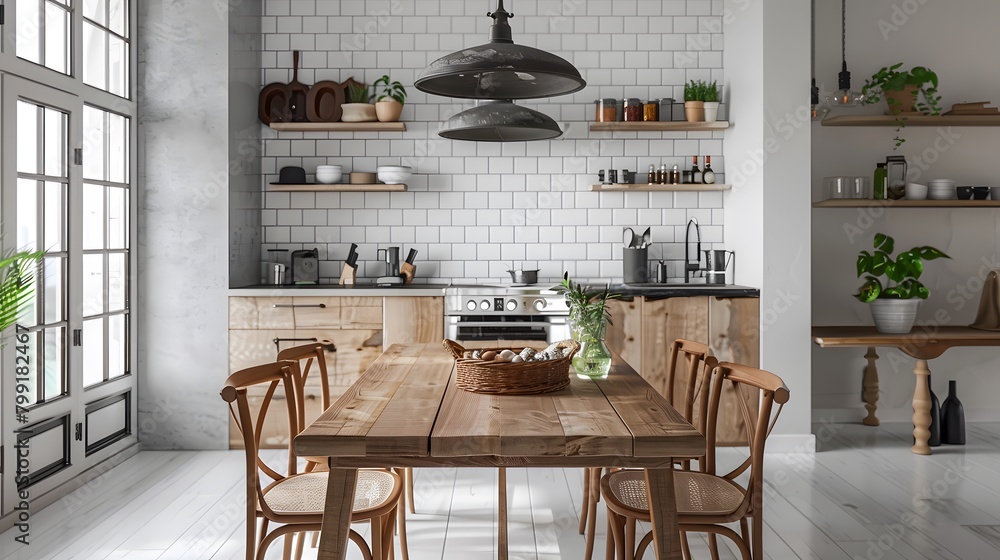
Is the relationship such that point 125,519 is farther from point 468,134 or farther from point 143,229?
point 468,134

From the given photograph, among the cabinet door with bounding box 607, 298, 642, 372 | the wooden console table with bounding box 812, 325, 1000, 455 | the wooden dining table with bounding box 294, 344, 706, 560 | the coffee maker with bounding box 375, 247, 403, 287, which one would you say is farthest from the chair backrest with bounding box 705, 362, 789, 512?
the coffee maker with bounding box 375, 247, 403, 287

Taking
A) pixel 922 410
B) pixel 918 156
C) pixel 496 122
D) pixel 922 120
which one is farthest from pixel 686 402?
pixel 918 156

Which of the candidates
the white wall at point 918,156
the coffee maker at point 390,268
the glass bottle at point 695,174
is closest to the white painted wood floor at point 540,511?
the white wall at point 918,156

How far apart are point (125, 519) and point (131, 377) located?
1411mm

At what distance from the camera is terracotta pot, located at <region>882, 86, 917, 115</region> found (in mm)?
5113

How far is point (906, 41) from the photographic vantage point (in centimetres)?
541

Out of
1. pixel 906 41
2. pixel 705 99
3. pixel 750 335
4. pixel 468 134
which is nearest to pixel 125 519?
pixel 468 134

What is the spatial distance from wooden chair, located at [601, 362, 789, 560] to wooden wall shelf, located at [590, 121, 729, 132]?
2973 millimetres

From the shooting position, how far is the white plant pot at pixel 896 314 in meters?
4.78

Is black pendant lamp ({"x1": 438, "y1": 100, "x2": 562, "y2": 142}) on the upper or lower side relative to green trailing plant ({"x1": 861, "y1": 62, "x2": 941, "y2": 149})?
lower

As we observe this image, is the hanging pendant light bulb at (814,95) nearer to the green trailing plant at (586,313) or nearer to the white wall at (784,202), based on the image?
the white wall at (784,202)

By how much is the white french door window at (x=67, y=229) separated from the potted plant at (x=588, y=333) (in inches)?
103

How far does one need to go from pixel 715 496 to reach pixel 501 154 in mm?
3572

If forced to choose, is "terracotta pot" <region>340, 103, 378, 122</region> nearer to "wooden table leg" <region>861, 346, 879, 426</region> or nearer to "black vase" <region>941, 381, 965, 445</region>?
"wooden table leg" <region>861, 346, 879, 426</region>
